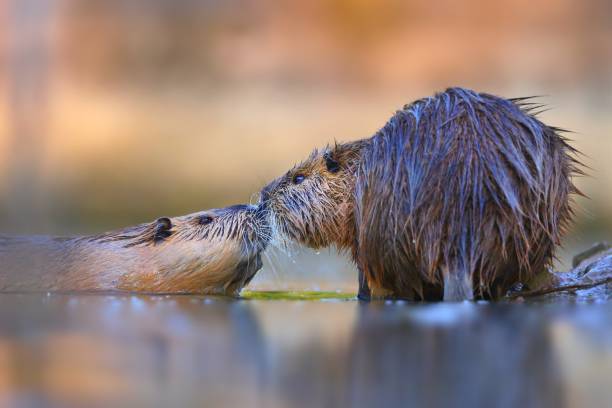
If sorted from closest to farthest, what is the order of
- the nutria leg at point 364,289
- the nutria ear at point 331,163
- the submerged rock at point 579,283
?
the submerged rock at point 579,283, the nutria leg at point 364,289, the nutria ear at point 331,163

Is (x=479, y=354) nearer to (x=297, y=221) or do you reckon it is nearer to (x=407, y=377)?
(x=407, y=377)

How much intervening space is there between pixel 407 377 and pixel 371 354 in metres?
0.31

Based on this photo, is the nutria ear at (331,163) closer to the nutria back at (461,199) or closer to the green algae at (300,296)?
the green algae at (300,296)

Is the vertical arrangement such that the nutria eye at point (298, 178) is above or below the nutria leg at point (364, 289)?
above

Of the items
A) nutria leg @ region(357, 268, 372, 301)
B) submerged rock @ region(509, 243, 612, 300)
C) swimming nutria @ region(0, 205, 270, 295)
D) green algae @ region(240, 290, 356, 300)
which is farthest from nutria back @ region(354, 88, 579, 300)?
swimming nutria @ region(0, 205, 270, 295)

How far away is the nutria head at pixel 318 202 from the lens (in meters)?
4.99

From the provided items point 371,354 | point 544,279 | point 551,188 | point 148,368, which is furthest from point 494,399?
point 544,279

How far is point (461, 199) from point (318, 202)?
1.36 metres

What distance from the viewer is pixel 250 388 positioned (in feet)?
6.17

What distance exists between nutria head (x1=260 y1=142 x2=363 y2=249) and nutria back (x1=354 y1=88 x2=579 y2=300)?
31.4 inches

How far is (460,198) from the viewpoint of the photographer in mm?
3801

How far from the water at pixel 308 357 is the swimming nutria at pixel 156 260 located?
1331mm

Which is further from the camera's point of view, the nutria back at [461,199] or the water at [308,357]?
the nutria back at [461,199]

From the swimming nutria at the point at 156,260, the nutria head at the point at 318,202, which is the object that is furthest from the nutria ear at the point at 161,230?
the nutria head at the point at 318,202
